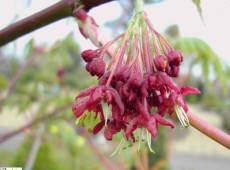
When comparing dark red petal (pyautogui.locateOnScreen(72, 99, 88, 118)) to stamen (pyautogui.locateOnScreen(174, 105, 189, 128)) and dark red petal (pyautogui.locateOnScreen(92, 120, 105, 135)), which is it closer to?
dark red petal (pyautogui.locateOnScreen(92, 120, 105, 135))

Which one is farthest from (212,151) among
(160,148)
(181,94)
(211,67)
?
(181,94)

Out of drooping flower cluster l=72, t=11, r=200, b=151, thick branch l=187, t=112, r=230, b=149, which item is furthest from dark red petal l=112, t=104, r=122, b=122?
thick branch l=187, t=112, r=230, b=149

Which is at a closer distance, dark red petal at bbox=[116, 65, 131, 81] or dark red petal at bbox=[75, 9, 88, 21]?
dark red petal at bbox=[116, 65, 131, 81]

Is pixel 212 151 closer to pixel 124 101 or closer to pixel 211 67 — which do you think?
pixel 211 67

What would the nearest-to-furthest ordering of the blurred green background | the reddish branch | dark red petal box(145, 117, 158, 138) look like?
1. dark red petal box(145, 117, 158, 138)
2. the reddish branch
3. the blurred green background

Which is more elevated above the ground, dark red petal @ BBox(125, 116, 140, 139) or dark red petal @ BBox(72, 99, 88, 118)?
dark red petal @ BBox(72, 99, 88, 118)

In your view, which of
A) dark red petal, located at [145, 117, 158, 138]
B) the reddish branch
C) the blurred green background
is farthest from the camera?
the blurred green background

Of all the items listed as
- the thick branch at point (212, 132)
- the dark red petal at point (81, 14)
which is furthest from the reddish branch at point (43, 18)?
the thick branch at point (212, 132)

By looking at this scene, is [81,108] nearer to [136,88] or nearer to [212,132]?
[136,88]
